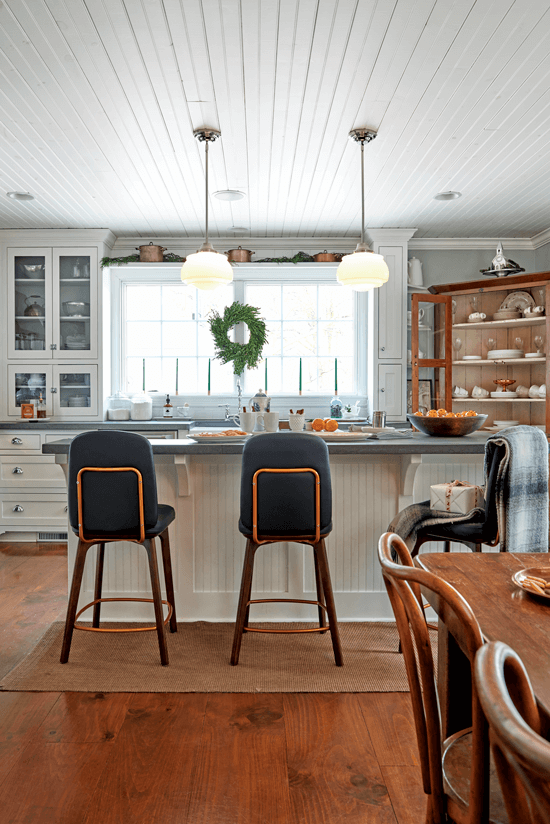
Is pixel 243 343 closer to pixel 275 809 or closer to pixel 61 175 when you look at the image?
pixel 61 175

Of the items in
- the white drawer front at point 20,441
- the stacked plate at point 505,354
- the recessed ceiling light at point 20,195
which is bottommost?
the white drawer front at point 20,441

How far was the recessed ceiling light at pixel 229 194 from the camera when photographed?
4102 mm

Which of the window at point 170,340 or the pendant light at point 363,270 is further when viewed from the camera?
the window at point 170,340

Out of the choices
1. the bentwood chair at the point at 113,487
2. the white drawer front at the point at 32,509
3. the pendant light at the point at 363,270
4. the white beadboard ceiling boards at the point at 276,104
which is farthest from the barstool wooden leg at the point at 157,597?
the white drawer front at the point at 32,509

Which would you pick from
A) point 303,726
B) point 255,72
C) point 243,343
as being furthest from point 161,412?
point 303,726

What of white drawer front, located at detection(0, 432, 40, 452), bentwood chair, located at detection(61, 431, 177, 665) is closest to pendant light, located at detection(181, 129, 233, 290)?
bentwood chair, located at detection(61, 431, 177, 665)

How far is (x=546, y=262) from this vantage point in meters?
5.20

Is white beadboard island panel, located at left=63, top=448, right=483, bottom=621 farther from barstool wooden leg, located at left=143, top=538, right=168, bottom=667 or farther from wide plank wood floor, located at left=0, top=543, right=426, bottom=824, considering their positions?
wide plank wood floor, located at left=0, top=543, right=426, bottom=824

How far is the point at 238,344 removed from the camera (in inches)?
207

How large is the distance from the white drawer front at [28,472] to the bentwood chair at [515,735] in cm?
457

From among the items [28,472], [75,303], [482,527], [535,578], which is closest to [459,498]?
[482,527]

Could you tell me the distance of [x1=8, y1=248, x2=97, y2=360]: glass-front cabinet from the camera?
512 centimetres

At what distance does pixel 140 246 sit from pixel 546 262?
3638 mm

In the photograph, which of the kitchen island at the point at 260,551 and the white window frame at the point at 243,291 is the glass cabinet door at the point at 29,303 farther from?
the kitchen island at the point at 260,551
